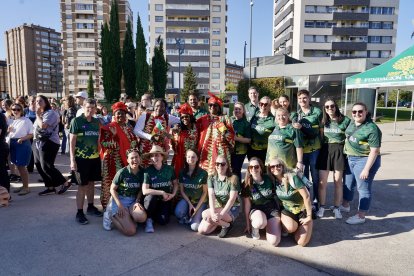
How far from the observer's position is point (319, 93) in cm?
2527

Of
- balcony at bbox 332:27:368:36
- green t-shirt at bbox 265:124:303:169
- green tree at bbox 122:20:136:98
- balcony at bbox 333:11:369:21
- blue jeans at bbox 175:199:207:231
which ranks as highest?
balcony at bbox 333:11:369:21

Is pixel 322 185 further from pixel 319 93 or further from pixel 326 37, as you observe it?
pixel 326 37

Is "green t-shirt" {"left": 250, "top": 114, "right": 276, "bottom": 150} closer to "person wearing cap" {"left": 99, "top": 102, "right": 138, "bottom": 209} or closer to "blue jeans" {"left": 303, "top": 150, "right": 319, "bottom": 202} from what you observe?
"blue jeans" {"left": 303, "top": 150, "right": 319, "bottom": 202}

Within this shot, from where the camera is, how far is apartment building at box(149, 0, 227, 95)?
6206 cm

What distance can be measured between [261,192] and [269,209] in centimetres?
25

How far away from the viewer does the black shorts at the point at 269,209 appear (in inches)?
150

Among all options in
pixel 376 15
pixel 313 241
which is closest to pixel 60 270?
pixel 313 241

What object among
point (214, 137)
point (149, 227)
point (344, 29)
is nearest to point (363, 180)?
point (214, 137)

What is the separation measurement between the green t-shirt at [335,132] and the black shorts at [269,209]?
1.43m

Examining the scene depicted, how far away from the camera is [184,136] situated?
4547 millimetres

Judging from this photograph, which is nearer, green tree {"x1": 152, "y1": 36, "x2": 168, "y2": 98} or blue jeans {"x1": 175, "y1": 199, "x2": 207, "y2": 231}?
blue jeans {"x1": 175, "y1": 199, "x2": 207, "y2": 231}

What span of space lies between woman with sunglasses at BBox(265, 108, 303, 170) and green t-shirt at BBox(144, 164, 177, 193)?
4.69 ft

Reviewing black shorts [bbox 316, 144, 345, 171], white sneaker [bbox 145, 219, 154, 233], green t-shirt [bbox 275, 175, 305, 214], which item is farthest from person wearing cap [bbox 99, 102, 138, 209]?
black shorts [bbox 316, 144, 345, 171]

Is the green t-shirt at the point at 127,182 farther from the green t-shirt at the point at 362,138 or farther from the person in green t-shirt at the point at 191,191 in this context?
the green t-shirt at the point at 362,138
